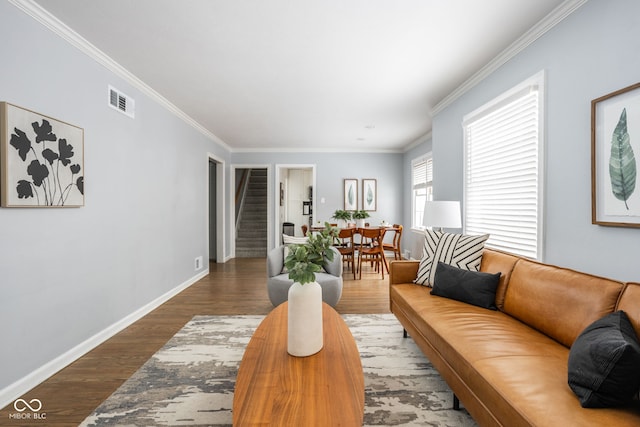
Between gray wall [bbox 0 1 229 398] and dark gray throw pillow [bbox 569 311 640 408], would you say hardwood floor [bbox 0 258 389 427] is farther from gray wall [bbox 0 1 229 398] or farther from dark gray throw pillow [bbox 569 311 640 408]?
dark gray throw pillow [bbox 569 311 640 408]

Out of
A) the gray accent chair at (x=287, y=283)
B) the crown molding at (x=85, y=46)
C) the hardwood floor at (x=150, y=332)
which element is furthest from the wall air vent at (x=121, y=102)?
the hardwood floor at (x=150, y=332)

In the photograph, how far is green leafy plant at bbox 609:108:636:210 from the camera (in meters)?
1.59

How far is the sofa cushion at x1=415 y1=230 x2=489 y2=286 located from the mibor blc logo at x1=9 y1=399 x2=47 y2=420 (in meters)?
2.82

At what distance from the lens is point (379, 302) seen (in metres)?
3.67

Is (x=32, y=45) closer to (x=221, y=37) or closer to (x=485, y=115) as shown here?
(x=221, y=37)

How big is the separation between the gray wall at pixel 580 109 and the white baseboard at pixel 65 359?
365 cm

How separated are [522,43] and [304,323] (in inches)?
108

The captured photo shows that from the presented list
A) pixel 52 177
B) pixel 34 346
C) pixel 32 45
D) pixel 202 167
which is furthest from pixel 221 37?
pixel 202 167

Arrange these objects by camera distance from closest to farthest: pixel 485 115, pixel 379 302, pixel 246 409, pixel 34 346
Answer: pixel 246 409, pixel 34 346, pixel 485 115, pixel 379 302

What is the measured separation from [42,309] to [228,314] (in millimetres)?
1595

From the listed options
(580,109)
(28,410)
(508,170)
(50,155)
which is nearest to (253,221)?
(50,155)

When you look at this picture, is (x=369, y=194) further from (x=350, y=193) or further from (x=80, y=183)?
(x=80, y=183)

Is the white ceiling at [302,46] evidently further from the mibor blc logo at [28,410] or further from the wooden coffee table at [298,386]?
the mibor blc logo at [28,410]

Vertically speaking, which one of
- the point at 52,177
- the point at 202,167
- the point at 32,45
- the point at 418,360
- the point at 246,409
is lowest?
the point at 418,360
